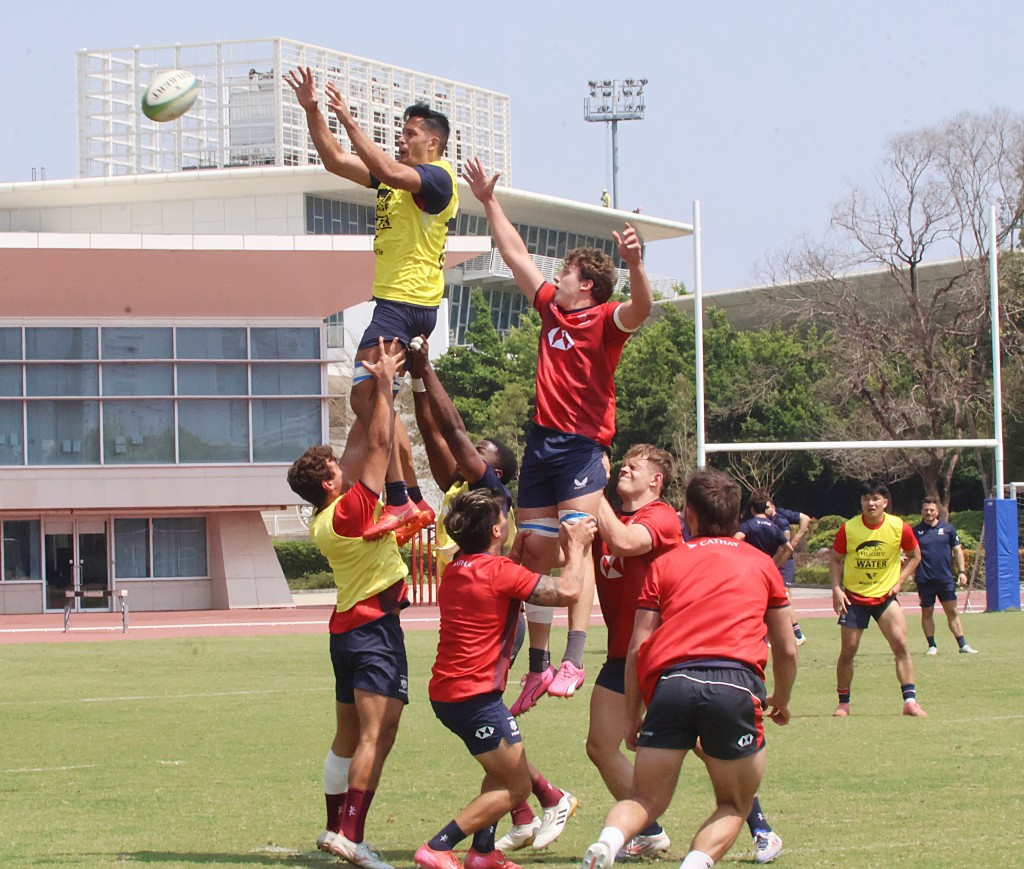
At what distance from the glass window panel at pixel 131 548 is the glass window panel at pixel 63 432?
2439 mm

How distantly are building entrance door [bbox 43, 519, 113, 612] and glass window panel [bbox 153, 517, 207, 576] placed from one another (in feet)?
4.41

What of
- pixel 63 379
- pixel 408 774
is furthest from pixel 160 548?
pixel 408 774

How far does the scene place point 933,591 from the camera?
2022 centimetres

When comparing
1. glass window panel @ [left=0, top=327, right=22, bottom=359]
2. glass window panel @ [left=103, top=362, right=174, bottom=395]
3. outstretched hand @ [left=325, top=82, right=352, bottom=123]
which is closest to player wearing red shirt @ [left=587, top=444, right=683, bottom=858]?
outstretched hand @ [left=325, top=82, right=352, bottom=123]

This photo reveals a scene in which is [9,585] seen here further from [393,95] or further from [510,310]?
[393,95]

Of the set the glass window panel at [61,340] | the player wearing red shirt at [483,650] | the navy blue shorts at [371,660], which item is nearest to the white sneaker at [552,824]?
the player wearing red shirt at [483,650]

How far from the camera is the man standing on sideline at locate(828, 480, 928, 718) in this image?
13648 millimetres

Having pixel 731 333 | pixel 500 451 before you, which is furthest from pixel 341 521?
pixel 731 333

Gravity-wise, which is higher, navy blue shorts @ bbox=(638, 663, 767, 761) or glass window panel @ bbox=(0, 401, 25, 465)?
glass window panel @ bbox=(0, 401, 25, 465)

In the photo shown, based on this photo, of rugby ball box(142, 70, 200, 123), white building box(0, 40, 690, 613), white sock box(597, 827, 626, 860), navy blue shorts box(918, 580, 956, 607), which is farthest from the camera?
white building box(0, 40, 690, 613)

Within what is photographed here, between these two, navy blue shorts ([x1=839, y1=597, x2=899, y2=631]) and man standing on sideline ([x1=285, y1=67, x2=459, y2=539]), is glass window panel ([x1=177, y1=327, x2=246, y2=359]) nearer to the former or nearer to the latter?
navy blue shorts ([x1=839, y1=597, x2=899, y2=631])

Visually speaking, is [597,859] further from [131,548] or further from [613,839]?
[131,548]

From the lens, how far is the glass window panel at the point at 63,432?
37.4m

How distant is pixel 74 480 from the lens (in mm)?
37219
